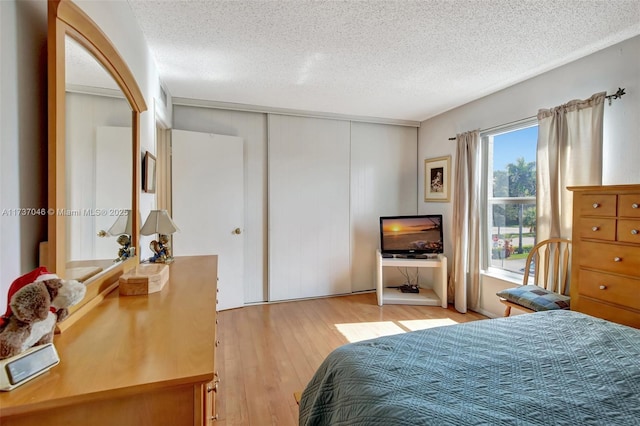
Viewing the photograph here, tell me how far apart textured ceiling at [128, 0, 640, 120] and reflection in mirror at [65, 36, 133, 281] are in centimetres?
94

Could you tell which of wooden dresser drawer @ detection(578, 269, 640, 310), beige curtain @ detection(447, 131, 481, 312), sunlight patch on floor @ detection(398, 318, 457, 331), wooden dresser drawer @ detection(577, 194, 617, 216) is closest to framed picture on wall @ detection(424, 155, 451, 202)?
beige curtain @ detection(447, 131, 481, 312)

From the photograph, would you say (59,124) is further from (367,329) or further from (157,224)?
(367,329)

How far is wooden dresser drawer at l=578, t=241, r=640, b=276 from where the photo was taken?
1762mm

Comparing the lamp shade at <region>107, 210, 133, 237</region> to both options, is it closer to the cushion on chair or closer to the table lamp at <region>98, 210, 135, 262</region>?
the table lamp at <region>98, 210, 135, 262</region>

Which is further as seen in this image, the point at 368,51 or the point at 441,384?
the point at 368,51

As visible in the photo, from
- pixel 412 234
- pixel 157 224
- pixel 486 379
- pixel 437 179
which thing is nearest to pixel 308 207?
pixel 412 234

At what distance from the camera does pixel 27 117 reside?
0.86 metres

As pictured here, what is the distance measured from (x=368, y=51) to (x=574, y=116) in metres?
1.73

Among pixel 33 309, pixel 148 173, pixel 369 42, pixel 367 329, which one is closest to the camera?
pixel 33 309

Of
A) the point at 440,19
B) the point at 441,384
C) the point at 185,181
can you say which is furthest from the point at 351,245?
the point at 441,384

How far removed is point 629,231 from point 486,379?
57.6 inches

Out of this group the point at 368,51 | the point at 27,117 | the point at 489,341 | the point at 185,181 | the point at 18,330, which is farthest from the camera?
the point at 185,181

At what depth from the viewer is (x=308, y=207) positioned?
13.2ft

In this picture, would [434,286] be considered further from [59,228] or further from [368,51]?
[59,228]
